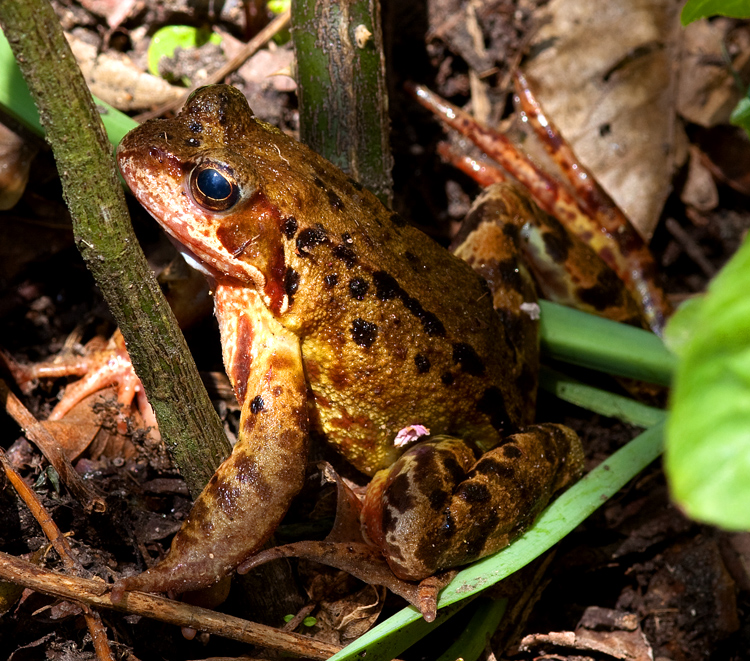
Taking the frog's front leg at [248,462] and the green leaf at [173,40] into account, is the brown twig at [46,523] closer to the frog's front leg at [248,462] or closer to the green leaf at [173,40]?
the frog's front leg at [248,462]

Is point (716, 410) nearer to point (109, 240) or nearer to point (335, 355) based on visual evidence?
point (109, 240)

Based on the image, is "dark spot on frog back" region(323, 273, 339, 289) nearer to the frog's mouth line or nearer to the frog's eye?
the frog's mouth line

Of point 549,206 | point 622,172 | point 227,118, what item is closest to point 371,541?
point 227,118

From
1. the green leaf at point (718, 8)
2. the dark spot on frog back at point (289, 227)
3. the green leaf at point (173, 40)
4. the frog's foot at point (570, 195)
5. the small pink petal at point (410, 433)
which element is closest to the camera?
the green leaf at point (718, 8)

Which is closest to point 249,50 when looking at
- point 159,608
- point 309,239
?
point 309,239

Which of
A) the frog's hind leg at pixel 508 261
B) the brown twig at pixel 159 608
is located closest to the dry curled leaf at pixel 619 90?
the frog's hind leg at pixel 508 261

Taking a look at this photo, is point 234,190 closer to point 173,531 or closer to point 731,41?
point 173,531

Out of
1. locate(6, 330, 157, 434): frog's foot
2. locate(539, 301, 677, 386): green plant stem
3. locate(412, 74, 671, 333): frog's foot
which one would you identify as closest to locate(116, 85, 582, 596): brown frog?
locate(539, 301, 677, 386): green plant stem
